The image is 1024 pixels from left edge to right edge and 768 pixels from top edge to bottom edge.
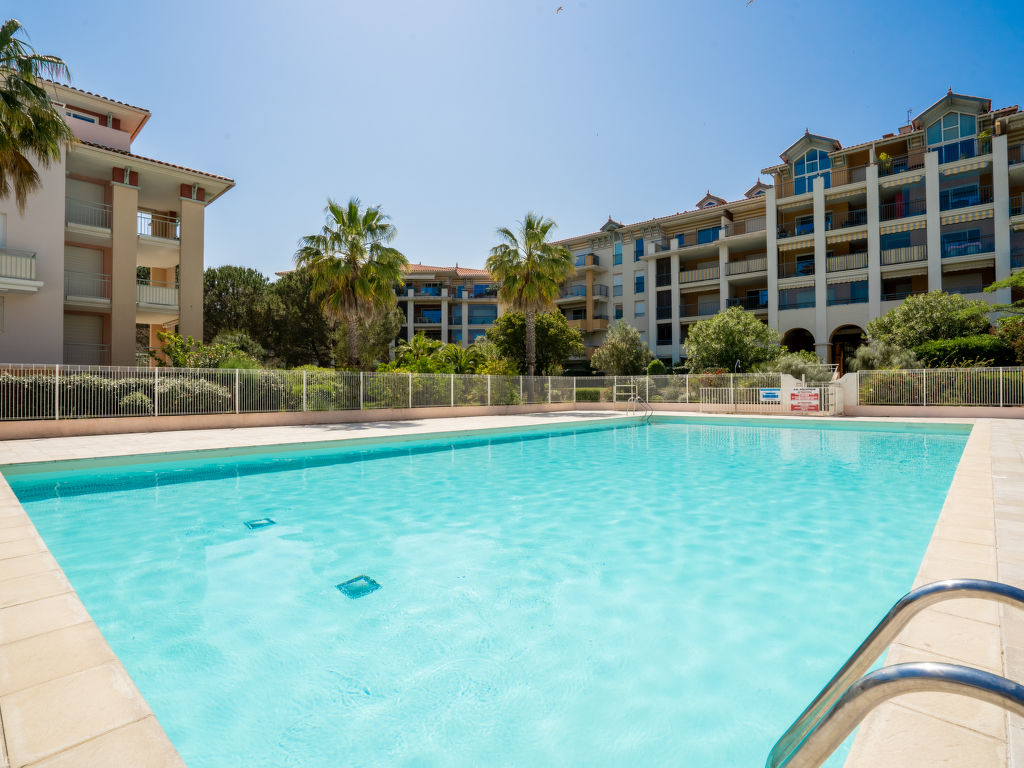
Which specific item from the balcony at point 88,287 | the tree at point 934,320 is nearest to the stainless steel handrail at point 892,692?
the balcony at point 88,287

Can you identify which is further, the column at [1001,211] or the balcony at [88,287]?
the column at [1001,211]

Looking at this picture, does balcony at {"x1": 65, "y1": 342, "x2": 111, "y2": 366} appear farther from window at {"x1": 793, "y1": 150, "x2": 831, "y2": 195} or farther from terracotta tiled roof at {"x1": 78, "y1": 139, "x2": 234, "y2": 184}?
window at {"x1": 793, "y1": 150, "x2": 831, "y2": 195}

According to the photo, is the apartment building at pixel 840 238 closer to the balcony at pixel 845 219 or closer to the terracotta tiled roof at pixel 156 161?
the balcony at pixel 845 219

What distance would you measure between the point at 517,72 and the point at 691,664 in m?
15.8

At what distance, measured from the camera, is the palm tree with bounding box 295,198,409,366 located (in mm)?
19672

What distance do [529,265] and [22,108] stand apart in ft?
60.2

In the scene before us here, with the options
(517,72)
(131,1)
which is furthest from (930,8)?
(131,1)

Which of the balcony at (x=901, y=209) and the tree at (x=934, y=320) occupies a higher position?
the balcony at (x=901, y=209)

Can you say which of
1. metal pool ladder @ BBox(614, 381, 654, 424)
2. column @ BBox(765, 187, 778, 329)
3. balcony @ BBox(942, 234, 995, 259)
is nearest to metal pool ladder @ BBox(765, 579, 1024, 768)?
metal pool ladder @ BBox(614, 381, 654, 424)

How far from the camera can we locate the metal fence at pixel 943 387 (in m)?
19.2

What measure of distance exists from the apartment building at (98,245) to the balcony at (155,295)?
0.04 m

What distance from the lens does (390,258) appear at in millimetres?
20562

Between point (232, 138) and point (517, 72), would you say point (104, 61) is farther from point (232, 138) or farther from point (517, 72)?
point (517, 72)

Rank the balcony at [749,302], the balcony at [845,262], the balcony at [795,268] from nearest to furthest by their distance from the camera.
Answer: the balcony at [845,262]
the balcony at [795,268]
the balcony at [749,302]
